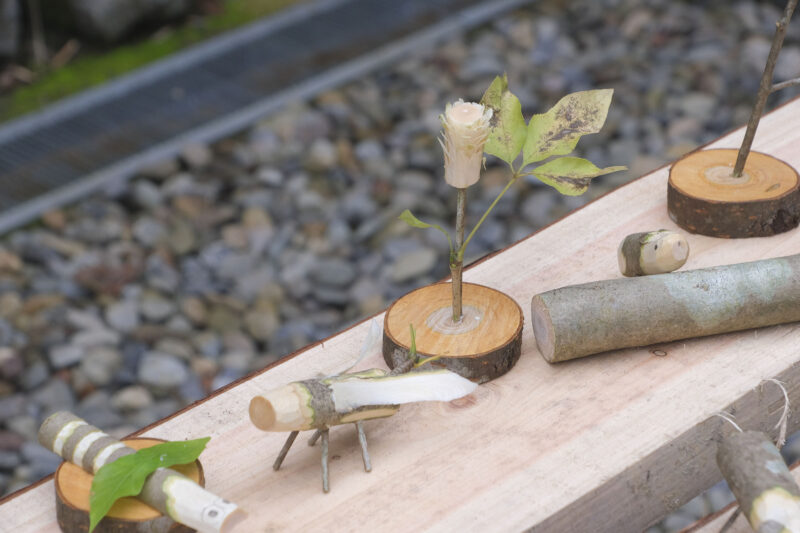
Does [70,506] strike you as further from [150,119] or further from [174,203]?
[150,119]

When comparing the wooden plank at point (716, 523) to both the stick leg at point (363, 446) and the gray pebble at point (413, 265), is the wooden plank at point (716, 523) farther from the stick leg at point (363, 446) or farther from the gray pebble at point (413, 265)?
the gray pebble at point (413, 265)

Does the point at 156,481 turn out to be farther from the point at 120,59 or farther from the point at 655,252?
the point at 120,59

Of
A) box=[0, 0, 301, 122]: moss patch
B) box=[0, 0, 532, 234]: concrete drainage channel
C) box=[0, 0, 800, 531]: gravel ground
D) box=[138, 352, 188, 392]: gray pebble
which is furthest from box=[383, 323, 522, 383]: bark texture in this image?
box=[0, 0, 301, 122]: moss patch

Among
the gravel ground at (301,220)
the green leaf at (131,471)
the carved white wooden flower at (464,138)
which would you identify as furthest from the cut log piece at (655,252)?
the gravel ground at (301,220)

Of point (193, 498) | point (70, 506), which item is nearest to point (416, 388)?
point (193, 498)

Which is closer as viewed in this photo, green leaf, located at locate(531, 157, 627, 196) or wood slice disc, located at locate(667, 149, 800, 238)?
green leaf, located at locate(531, 157, 627, 196)

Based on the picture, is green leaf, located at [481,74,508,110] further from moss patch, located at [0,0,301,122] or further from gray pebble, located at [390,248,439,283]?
moss patch, located at [0,0,301,122]
